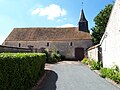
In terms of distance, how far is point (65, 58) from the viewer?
44.7 meters

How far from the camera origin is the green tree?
49.2m

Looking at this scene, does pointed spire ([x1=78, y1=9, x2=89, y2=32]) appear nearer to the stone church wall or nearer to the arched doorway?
the stone church wall

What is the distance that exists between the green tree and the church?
302 centimetres

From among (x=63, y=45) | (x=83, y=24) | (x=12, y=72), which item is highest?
(x=83, y=24)

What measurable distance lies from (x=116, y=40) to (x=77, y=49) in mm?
28407

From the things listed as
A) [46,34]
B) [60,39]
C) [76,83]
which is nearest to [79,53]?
[60,39]

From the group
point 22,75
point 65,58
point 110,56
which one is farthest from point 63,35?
point 22,75

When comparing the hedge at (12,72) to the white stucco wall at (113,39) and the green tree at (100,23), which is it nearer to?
the white stucco wall at (113,39)

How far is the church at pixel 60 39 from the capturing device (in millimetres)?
45031

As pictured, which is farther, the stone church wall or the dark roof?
the dark roof

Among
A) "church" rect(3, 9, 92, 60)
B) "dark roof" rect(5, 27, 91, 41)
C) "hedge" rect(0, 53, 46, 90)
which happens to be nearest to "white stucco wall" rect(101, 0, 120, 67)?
"hedge" rect(0, 53, 46, 90)

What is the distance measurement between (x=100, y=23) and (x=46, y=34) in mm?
11559

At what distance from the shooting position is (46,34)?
4722 centimetres

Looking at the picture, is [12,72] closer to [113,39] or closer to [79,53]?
[113,39]
